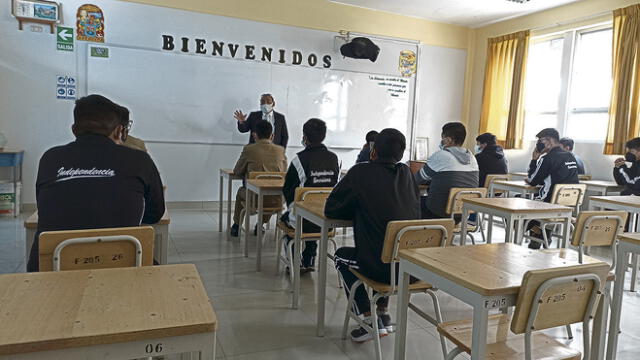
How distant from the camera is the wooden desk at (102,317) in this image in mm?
886

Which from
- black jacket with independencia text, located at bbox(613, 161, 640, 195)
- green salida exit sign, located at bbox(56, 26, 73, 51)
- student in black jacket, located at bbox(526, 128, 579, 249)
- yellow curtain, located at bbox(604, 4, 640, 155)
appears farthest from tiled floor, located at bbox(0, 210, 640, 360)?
yellow curtain, located at bbox(604, 4, 640, 155)

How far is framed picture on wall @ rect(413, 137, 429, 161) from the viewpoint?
7711mm

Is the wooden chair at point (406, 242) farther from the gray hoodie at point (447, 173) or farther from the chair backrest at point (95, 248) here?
the gray hoodie at point (447, 173)

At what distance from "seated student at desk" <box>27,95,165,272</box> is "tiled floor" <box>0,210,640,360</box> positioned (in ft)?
3.26

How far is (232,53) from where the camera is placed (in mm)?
6223

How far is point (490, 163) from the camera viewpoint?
5.45 metres

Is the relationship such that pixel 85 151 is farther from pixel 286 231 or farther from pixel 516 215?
pixel 516 215

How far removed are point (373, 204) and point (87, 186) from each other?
1.27m

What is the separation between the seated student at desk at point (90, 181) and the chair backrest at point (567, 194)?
381cm

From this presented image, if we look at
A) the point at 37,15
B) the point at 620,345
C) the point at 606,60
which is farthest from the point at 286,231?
the point at 606,60

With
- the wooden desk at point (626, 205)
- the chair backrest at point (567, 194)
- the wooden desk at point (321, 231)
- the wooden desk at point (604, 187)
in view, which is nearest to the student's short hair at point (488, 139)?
the wooden desk at point (604, 187)

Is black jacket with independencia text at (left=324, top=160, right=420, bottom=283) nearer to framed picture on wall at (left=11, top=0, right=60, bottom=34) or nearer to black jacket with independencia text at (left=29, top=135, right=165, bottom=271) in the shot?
black jacket with independencia text at (left=29, top=135, right=165, bottom=271)

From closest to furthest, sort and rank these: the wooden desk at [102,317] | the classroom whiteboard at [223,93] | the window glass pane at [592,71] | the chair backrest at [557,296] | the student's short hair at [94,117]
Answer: the wooden desk at [102,317] < the chair backrest at [557,296] < the student's short hair at [94,117] < the classroom whiteboard at [223,93] < the window glass pane at [592,71]

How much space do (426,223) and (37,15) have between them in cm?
527
